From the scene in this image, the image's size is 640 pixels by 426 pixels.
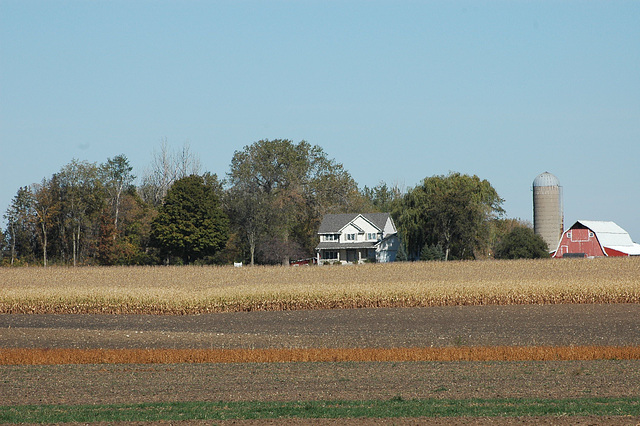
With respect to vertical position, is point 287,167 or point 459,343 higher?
point 287,167

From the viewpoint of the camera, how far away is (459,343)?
85.4 ft

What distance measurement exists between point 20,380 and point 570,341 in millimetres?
18586

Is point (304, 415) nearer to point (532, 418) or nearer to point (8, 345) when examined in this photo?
point (532, 418)

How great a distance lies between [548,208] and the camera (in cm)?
9706

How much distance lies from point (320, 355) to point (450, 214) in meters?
67.3

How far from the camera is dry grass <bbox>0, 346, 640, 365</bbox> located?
72.5 ft

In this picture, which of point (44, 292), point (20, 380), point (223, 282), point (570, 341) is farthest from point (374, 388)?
point (223, 282)

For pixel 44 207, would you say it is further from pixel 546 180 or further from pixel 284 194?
pixel 546 180

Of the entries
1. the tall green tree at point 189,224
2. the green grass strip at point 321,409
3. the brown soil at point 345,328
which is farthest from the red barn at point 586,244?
the green grass strip at point 321,409

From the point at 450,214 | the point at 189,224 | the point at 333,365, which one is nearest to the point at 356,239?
the point at 450,214

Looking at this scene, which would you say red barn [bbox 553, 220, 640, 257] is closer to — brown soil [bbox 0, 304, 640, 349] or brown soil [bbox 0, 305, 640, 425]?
brown soil [bbox 0, 304, 640, 349]

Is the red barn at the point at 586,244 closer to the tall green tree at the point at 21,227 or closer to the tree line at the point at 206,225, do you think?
the tree line at the point at 206,225

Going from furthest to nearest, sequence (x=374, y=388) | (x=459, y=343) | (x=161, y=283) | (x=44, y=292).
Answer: (x=161, y=283)
(x=44, y=292)
(x=459, y=343)
(x=374, y=388)

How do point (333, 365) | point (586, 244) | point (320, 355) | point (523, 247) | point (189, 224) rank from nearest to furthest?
point (333, 365) < point (320, 355) < point (189, 224) < point (523, 247) < point (586, 244)
